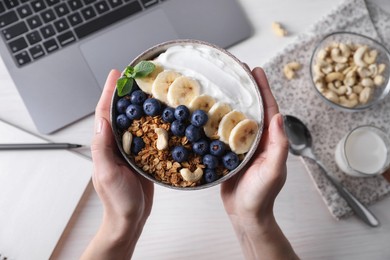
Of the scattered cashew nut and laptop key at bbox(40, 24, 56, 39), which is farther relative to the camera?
laptop key at bbox(40, 24, 56, 39)

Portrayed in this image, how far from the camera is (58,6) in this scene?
867mm

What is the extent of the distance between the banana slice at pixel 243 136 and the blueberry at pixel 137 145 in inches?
5.1

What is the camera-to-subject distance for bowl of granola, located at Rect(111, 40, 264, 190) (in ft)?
2.06

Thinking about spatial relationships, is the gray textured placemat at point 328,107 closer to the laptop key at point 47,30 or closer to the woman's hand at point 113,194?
the woman's hand at point 113,194

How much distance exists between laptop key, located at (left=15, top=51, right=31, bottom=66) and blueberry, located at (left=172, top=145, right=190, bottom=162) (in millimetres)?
416

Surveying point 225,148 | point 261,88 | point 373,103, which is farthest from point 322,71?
point 225,148

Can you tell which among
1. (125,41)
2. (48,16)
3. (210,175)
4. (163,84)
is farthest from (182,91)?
(48,16)

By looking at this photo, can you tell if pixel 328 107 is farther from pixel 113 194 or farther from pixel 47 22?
pixel 47 22

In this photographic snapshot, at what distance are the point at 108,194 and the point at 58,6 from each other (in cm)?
41

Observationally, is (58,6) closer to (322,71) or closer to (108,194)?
(108,194)

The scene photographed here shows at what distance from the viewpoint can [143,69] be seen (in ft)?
2.12

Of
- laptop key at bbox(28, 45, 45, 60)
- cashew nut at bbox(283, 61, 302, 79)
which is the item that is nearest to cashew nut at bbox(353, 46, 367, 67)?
cashew nut at bbox(283, 61, 302, 79)

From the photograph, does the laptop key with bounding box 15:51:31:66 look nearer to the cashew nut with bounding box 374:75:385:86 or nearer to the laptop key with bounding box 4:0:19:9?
the laptop key with bounding box 4:0:19:9

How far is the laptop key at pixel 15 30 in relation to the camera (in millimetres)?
859
